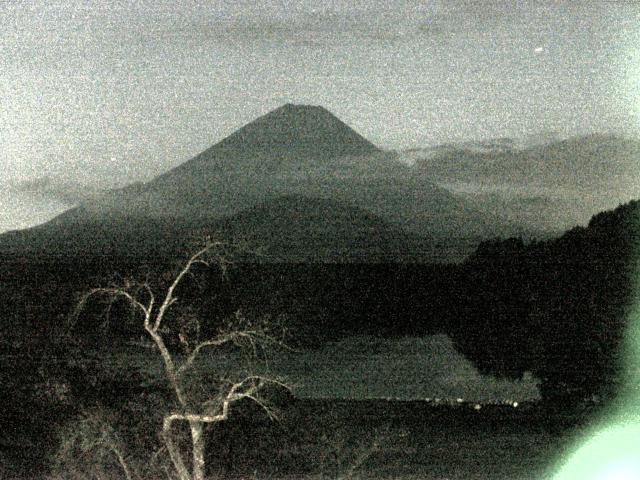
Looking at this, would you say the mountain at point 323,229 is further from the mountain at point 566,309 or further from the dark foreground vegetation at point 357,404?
the dark foreground vegetation at point 357,404

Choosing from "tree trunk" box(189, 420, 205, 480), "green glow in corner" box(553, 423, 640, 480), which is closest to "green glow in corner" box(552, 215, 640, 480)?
"green glow in corner" box(553, 423, 640, 480)

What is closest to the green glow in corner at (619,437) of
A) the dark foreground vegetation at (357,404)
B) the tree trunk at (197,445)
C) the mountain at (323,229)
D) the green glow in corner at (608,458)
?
the green glow in corner at (608,458)

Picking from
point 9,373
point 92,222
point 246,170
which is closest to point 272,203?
point 246,170

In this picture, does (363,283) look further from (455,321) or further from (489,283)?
(489,283)

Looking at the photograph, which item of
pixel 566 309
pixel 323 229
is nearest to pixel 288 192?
pixel 323 229

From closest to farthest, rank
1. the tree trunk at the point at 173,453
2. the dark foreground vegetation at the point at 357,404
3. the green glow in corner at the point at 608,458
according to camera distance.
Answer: the tree trunk at the point at 173,453
the green glow in corner at the point at 608,458
the dark foreground vegetation at the point at 357,404

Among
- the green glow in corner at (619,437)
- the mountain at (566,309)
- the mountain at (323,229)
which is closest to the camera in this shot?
the green glow in corner at (619,437)

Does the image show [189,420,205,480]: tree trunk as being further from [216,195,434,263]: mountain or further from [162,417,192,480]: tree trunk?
[216,195,434,263]: mountain

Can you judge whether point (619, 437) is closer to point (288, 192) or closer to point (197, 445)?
point (197, 445)
